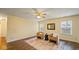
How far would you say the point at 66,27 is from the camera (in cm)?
221

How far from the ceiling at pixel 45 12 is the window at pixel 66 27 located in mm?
185

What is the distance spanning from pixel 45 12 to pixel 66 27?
1.93 ft

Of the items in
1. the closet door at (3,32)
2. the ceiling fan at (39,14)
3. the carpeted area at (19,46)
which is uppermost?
the ceiling fan at (39,14)

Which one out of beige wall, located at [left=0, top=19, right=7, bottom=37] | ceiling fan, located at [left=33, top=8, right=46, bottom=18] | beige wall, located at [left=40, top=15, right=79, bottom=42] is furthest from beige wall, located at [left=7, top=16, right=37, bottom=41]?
beige wall, located at [left=40, top=15, right=79, bottom=42]

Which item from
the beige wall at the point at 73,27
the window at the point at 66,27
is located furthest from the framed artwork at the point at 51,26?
the window at the point at 66,27

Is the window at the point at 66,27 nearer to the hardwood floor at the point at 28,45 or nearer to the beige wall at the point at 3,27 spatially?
the hardwood floor at the point at 28,45

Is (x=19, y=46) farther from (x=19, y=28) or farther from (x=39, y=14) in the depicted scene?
(x=39, y=14)

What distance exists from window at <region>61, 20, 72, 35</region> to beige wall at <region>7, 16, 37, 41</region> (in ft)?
2.05

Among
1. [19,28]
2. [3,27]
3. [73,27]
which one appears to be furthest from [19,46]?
[73,27]

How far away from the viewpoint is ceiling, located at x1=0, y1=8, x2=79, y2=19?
2.07 metres

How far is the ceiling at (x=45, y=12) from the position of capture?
6.78ft
